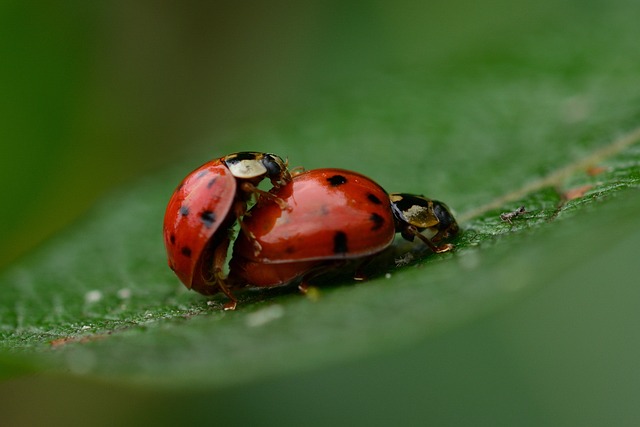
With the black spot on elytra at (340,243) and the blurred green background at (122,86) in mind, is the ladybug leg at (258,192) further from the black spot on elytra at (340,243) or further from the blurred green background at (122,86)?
the blurred green background at (122,86)

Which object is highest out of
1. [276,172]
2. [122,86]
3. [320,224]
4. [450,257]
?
[122,86]

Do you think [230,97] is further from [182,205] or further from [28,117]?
[182,205]

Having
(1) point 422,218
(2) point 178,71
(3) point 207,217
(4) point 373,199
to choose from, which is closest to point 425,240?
(1) point 422,218

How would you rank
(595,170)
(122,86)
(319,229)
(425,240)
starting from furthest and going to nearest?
1. (122,86)
2. (595,170)
3. (425,240)
4. (319,229)

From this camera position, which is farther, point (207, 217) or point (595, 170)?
point (595, 170)

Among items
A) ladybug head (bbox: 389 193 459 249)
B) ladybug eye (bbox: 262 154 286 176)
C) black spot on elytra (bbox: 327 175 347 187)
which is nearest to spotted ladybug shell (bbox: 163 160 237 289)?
ladybug eye (bbox: 262 154 286 176)

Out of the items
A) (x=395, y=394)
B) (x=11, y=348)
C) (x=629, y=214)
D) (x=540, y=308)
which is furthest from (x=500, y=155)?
(x=11, y=348)

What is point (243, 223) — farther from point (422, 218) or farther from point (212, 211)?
point (422, 218)

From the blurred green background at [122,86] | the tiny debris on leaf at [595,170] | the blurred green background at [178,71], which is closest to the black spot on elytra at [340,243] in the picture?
the tiny debris on leaf at [595,170]
